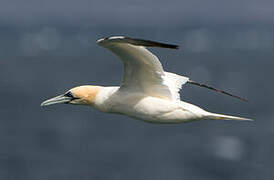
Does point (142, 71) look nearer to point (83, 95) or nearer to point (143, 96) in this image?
point (143, 96)

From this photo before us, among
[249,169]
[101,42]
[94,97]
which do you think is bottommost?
[249,169]

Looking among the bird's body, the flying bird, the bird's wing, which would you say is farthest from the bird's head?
the bird's wing

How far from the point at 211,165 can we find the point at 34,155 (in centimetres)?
3340

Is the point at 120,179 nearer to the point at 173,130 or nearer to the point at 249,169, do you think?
the point at 249,169

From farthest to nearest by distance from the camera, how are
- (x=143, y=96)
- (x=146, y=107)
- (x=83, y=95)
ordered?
(x=83, y=95), (x=143, y=96), (x=146, y=107)

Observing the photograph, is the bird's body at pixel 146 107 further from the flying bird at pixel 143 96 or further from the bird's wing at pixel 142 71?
the bird's wing at pixel 142 71

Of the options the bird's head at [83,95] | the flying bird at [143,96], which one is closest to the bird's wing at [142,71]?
the flying bird at [143,96]

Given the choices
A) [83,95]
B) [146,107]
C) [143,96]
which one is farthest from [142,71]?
[83,95]

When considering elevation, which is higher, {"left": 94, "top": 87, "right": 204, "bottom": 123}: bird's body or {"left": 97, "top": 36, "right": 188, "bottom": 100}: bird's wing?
{"left": 97, "top": 36, "right": 188, "bottom": 100}: bird's wing

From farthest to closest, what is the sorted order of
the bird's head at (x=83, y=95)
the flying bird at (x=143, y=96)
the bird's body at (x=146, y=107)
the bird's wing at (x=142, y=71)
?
the bird's head at (x=83, y=95), the bird's body at (x=146, y=107), the flying bird at (x=143, y=96), the bird's wing at (x=142, y=71)

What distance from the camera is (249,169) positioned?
159000 millimetres

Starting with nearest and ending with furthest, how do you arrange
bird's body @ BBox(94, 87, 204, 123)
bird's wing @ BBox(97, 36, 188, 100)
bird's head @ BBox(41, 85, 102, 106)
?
bird's wing @ BBox(97, 36, 188, 100)
bird's body @ BBox(94, 87, 204, 123)
bird's head @ BBox(41, 85, 102, 106)

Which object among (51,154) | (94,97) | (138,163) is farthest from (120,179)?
(94,97)

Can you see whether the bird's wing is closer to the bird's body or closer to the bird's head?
the bird's body
